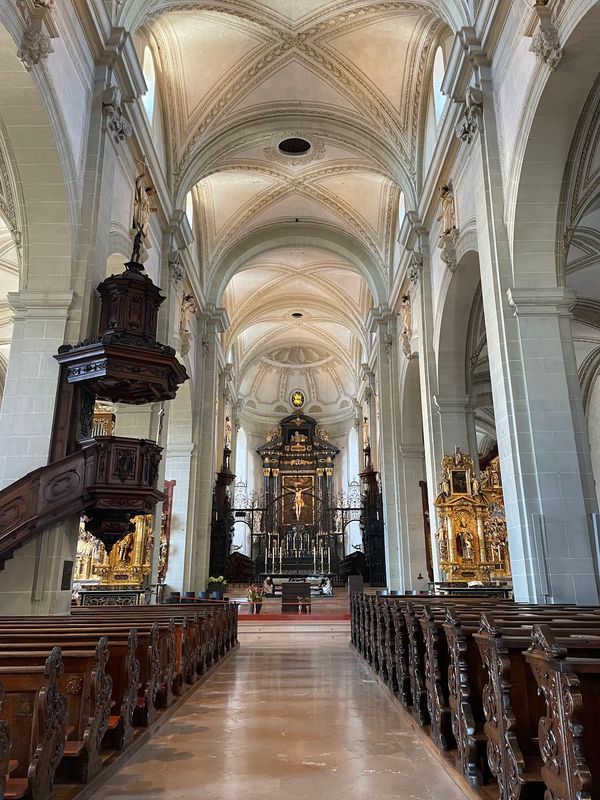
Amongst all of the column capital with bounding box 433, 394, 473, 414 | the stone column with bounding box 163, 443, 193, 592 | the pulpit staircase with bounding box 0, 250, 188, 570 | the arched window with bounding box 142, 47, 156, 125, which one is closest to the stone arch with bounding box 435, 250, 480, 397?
the column capital with bounding box 433, 394, 473, 414

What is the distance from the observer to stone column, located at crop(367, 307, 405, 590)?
52.0 ft

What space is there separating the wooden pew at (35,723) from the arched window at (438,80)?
1186cm

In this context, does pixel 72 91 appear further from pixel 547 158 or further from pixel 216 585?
pixel 216 585

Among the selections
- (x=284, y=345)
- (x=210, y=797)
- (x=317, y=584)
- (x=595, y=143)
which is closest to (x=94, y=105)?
(x=595, y=143)

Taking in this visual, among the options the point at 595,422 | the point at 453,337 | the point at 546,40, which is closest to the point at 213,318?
the point at 453,337

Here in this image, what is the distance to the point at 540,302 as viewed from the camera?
7.72 m

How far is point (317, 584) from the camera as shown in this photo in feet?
67.3

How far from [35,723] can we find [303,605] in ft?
39.8

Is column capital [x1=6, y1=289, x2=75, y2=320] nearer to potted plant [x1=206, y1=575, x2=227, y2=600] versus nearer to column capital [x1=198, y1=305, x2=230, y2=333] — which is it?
column capital [x1=198, y1=305, x2=230, y2=333]

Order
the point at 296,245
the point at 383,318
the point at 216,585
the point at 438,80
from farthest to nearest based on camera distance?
the point at 296,245 < the point at 383,318 < the point at 216,585 < the point at 438,80

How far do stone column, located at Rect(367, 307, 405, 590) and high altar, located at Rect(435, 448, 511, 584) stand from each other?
14.8 feet

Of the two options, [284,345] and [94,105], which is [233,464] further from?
[94,105]

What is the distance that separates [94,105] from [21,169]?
5.65ft

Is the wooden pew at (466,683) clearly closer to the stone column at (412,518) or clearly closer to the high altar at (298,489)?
the stone column at (412,518)
